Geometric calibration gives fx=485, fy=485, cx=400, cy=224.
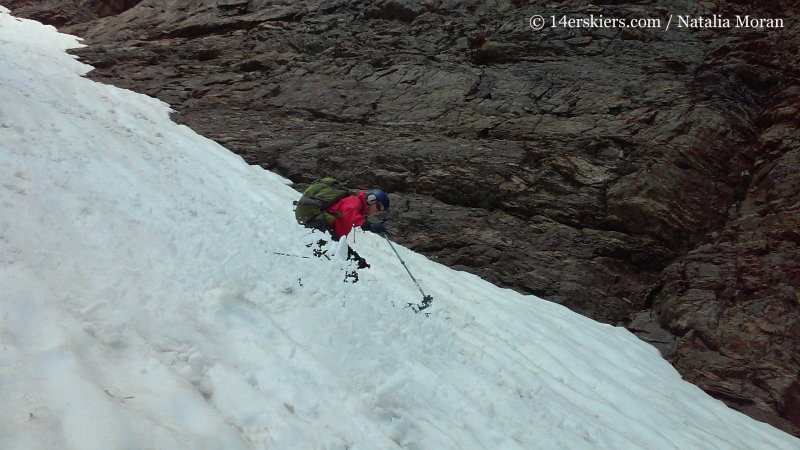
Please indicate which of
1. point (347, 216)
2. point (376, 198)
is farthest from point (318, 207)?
point (376, 198)

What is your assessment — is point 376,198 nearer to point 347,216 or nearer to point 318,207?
point 347,216

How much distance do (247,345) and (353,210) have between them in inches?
112

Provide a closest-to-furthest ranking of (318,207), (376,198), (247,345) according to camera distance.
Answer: (247,345) < (318,207) < (376,198)

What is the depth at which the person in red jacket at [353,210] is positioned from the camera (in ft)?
22.2

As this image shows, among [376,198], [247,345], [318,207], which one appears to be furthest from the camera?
[376,198]

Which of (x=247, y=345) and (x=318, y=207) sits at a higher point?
(x=318, y=207)

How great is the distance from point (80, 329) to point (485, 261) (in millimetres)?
10509

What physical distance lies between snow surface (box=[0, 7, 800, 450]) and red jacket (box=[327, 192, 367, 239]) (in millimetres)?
281

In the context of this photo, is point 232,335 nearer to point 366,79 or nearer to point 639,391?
point 639,391

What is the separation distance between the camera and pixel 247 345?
14.3ft

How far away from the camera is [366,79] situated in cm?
1856

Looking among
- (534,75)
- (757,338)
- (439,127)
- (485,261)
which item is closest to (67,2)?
(439,127)

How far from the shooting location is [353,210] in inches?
267

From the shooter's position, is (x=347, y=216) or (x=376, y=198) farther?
(x=376, y=198)
